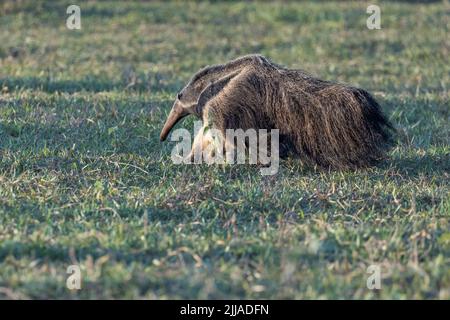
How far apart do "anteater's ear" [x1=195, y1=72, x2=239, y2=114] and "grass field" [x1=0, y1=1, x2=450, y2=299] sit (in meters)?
0.58

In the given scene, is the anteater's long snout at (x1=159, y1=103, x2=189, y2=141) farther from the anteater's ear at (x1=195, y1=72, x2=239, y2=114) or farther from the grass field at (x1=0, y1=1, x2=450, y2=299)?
the anteater's ear at (x1=195, y1=72, x2=239, y2=114)

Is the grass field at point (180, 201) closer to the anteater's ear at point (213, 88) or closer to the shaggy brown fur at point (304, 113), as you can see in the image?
the shaggy brown fur at point (304, 113)

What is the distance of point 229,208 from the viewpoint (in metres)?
6.24

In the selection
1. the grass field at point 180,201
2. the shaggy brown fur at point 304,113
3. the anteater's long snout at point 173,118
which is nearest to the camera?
the grass field at point 180,201

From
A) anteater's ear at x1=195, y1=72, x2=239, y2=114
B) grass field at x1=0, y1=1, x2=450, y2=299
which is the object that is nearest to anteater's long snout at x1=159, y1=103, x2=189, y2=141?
grass field at x1=0, y1=1, x2=450, y2=299

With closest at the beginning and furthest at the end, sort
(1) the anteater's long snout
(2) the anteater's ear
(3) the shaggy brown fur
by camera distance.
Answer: (3) the shaggy brown fur → (2) the anteater's ear → (1) the anteater's long snout

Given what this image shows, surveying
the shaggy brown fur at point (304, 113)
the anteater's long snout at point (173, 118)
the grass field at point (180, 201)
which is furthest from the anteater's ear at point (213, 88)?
the grass field at point (180, 201)

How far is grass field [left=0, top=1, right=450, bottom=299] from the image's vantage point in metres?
4.92

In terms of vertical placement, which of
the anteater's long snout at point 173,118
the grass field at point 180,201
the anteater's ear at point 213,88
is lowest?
the grass field at point 180,201

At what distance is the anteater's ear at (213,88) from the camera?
7438 mm

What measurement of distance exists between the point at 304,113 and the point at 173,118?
1.24 metres

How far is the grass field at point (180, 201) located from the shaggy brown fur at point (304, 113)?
185 mm
